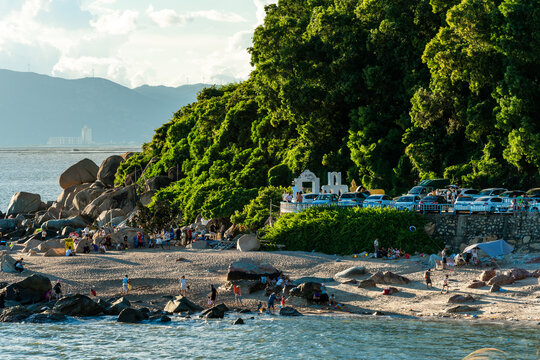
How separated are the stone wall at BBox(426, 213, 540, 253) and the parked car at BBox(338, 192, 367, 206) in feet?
18.4

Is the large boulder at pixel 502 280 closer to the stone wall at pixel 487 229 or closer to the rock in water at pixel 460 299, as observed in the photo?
the rock in water at pixel 460 299

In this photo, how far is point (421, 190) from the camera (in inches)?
1998

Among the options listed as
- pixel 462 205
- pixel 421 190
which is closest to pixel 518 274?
pixel 462 205

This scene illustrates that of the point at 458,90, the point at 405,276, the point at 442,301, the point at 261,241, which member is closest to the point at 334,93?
the point at 458,90

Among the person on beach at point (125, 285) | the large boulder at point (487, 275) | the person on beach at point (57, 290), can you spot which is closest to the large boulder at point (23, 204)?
the person on beach at point (57, 290)

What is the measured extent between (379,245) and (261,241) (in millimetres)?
8101

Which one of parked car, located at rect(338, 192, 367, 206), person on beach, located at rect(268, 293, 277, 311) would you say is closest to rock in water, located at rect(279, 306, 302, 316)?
person on beach, located at rect(268, 293, 277, 311)

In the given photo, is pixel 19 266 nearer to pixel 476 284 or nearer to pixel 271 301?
pixel 271 301

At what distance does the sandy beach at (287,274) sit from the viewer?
109 ft

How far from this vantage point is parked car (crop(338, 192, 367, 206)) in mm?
48906

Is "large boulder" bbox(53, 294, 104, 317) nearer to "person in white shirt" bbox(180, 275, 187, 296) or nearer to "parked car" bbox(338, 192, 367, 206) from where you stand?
"person in white shirt" bbox(180, 275, 187, 296)

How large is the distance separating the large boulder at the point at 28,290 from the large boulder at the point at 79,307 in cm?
241

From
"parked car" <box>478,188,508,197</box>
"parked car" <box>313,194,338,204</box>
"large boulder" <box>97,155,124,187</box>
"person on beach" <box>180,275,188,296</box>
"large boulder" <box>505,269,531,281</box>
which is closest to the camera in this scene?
"large boulder" <box>505,269,531,281</box>

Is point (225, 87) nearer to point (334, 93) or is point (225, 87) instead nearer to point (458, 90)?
point (334, 93)
